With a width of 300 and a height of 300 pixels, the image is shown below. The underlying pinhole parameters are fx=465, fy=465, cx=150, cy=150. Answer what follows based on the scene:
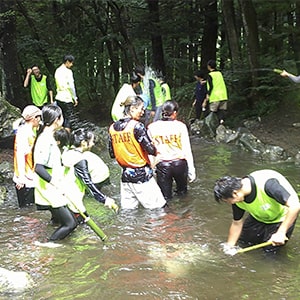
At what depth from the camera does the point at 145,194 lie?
6.86 metres

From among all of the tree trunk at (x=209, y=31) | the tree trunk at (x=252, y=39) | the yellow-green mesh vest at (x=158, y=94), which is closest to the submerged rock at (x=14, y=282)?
the yellow-green mesh vest at (x=158, y=94)

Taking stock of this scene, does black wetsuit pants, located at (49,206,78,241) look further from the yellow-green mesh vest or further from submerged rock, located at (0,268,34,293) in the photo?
the yellow-green mesh vest

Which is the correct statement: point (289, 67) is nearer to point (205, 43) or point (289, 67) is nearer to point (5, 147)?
point (205, 43)

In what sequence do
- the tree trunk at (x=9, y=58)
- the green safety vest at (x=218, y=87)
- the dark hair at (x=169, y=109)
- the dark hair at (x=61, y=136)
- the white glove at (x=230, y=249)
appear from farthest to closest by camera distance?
the tree trunk at (x=9, y=58) < the green safety vest at (x=218, y=87) < the dark hair at (x=169, y=109) < the dark hair at (x=61, y=136) < the white glove at (x=230, y=249)

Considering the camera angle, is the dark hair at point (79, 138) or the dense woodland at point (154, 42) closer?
the dark hair at point (79, 138)

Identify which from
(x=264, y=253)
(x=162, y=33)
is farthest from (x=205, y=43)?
(x=264, y=253)

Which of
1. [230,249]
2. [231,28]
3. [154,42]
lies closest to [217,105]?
[231,28]

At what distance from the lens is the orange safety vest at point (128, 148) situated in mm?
6578

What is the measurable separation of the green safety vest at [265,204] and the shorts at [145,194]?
200cm

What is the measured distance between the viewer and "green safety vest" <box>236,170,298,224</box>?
4836 mm

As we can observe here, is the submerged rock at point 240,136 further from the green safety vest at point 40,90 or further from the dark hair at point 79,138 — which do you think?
the dark hair at point 79,138

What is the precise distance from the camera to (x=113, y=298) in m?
4.46

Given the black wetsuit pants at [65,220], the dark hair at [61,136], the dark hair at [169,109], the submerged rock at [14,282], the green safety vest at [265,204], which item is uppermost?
the dark hair at [169,109]

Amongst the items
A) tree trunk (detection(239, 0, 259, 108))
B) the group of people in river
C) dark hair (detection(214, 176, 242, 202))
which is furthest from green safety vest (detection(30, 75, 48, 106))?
dark hair (detection(214, 176, 242, 202))
